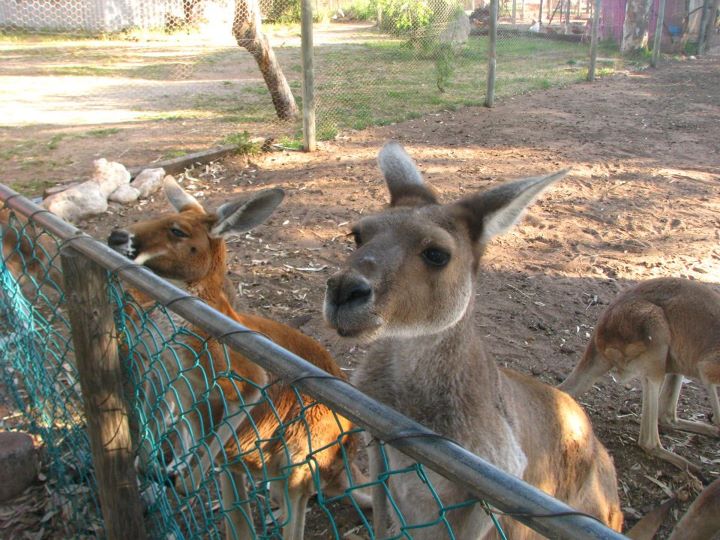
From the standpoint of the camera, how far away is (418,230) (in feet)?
7.63

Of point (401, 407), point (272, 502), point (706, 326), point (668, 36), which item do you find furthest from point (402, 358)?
point (668, 36)

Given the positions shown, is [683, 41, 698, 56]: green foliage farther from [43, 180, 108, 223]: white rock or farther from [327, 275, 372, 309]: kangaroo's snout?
[327, 275, 372, 309]: kangaroo's snout

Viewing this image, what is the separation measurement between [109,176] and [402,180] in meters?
5.22

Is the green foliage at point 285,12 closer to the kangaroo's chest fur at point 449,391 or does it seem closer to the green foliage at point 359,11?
the green foliage at point 359,11

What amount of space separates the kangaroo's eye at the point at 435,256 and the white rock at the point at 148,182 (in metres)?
5.61

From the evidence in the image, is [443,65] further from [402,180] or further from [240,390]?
[240,390]

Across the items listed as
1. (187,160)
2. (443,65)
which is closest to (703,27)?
(443,65)

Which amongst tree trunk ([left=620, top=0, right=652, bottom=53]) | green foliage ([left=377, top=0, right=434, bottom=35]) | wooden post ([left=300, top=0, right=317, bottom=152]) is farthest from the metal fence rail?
tree trunk ([left=620, top=0, right=652, bottom=53])

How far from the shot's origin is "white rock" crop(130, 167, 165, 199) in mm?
7246

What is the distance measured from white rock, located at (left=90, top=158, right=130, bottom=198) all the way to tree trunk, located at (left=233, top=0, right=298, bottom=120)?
327 cm

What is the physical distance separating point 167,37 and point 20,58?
352cm

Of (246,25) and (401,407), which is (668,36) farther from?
(401,407)

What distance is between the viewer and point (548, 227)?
6.75 m

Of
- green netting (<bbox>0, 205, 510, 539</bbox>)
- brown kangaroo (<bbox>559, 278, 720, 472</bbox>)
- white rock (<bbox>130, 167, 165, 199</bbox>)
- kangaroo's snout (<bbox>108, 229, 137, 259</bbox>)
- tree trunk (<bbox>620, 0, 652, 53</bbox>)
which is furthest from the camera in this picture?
tree trunk (<bbox>620, 0, 652, 53</bbox>)
